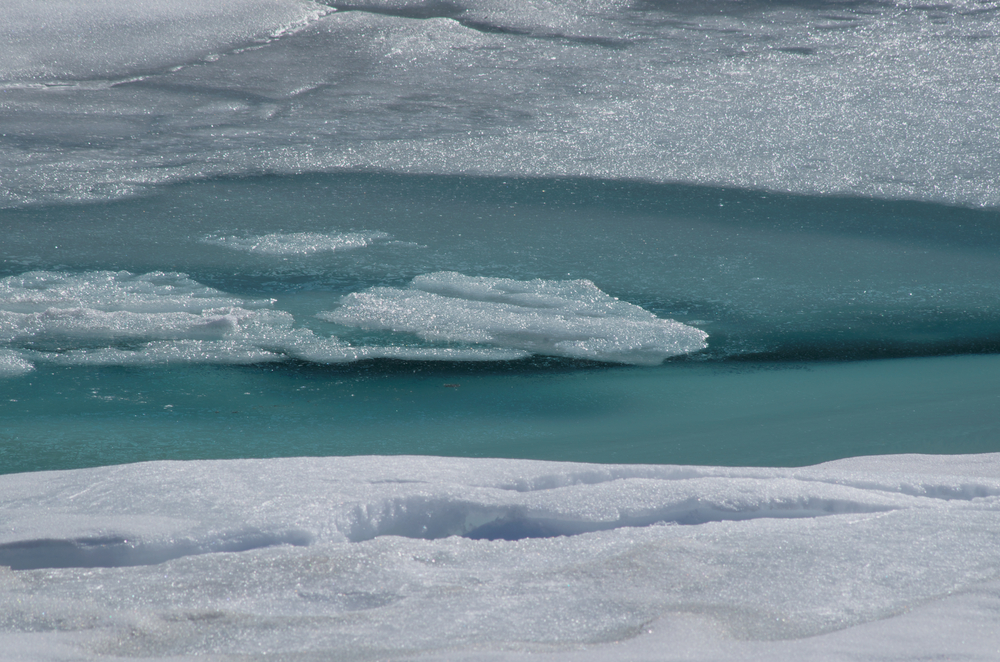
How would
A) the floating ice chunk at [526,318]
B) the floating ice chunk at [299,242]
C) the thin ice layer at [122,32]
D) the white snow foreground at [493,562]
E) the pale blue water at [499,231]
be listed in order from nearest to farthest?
the white snow foreground at [493,562] → the pale blue water at [499,231] → the floating ice chunk at [526,318] → the floating ice chunk at [299,242] → the thin ice layer at [122,32]

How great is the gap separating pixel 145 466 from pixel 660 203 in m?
2.04

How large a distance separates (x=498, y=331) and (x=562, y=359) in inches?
7.4

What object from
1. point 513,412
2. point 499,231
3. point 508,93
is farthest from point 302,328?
point 508,93

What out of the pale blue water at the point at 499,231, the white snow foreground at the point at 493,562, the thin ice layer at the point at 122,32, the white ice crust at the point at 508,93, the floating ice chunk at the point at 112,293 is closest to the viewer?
the white snow foreground at the point at 493,562

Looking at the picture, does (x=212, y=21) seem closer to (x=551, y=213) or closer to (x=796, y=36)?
(x=551, y=213)

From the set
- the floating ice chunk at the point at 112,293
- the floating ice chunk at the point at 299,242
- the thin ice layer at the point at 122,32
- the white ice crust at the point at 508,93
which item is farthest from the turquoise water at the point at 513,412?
the thin ice layer at the point at 122,32

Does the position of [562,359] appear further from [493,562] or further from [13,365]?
[13,365]

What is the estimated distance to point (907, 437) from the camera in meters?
→ 1.83

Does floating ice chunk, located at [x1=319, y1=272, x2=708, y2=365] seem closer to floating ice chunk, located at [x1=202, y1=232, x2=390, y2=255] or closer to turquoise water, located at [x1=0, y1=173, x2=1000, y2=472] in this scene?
turquoise water, located at [x1=0, y1=173, x2=1000, y2=472]

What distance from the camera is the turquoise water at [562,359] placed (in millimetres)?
1814

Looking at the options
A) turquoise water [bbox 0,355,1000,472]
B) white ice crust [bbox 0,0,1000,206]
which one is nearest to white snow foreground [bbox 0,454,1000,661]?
turquoise water [bbox 0,355,1000,472]

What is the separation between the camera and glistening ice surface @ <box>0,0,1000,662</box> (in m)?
1.04

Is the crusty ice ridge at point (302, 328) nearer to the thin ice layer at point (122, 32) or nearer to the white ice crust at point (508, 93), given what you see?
Result: the white ice crust at point (508, 93)

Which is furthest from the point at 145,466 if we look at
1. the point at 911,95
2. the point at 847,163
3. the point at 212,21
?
the point at 212,21
